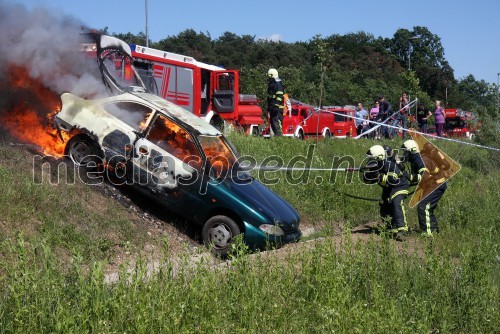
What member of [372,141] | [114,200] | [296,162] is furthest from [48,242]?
[372,141]

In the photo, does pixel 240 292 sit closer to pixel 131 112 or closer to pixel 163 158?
pixel 163 158

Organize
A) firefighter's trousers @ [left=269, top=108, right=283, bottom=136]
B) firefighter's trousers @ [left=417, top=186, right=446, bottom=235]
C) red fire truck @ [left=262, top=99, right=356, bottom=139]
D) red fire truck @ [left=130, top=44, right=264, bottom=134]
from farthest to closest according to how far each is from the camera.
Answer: red fire truck @ [left=262, top=99, right=356, bottom=139] < red fire truck @ [left=130, top=44, right=264, bottom=134] < firefighter's trousers @ [left=269, top=108, right=283, bottom=136] < firefighter's trousers @ [left=417, top=186, right=446, bottom=235]

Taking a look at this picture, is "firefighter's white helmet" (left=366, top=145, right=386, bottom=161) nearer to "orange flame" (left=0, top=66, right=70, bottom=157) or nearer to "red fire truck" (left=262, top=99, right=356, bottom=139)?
"orange flame" (left=0, top=66, right=70, bottom=157)

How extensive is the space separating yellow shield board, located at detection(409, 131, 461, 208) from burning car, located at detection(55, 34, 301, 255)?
299cm

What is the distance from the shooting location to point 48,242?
8.77m

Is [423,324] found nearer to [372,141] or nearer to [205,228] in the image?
[205,228]

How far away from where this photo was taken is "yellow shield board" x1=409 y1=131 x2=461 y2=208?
13094 millimetres

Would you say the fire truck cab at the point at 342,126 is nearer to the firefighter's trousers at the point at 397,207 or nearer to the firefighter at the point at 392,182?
the firefighter at the point at 392,182

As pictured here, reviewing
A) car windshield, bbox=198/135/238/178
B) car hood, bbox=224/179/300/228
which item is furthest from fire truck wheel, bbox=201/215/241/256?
car windshield, bbox=198/135/238/178

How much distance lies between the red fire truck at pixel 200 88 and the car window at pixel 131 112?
10282 millimetres

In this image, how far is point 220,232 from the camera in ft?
35.4

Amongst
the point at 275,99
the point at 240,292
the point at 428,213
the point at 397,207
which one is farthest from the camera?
the point at 275,99

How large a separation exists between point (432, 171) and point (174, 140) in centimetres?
521

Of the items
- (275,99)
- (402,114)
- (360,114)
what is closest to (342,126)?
(360,114)
